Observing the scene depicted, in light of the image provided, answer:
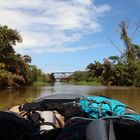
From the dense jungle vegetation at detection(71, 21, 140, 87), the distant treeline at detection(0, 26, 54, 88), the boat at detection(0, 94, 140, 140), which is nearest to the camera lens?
the boat at detection(0, 94, 140, 140)

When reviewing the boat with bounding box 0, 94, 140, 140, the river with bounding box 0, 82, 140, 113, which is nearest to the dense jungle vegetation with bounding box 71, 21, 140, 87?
the river with bounding box 0, 82, 140, 113

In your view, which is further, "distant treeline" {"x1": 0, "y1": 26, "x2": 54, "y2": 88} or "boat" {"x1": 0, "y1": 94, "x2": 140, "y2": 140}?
"distant treeline" {"x1": 0, "y1": 26, "x2": 54, "y2": 88}

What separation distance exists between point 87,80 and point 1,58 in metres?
14.9

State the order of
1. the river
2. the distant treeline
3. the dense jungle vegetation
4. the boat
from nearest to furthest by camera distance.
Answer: the boat, the river, the distant treeline, the dense jungle vegetation

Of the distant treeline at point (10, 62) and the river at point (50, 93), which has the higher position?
the distant treeline at point (10, 62)

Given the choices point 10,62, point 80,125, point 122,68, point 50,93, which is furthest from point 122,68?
point 80,125

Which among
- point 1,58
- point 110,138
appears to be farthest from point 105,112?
point 1,58

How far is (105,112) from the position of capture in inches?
183

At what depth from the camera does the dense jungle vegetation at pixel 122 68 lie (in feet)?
108

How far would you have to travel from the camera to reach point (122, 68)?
110 feet

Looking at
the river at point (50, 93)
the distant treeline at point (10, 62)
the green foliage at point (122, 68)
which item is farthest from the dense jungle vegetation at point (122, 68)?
the river at point (50, 93)

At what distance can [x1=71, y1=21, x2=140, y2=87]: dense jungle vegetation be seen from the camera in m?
32.8

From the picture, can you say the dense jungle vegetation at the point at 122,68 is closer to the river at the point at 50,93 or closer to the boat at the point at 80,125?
the river at the point at 50,93

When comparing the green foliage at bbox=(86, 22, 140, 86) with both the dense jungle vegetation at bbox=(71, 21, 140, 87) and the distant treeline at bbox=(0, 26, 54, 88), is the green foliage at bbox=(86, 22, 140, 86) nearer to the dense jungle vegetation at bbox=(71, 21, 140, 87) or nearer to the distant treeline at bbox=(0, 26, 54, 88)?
the dense jungle vegetation at bbox=(71, 21, 140, 87)
